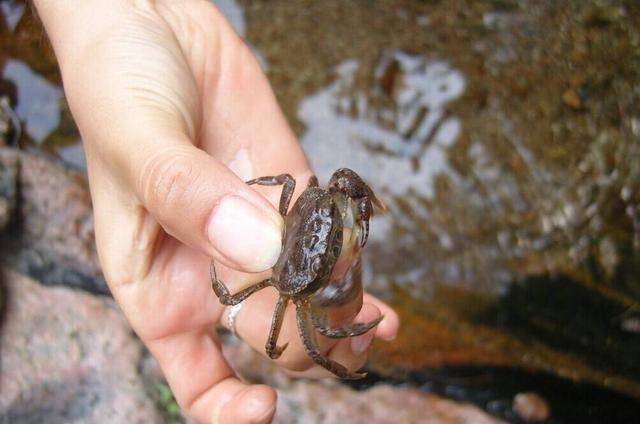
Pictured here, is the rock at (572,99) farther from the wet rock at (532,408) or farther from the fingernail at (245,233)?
the fingernail at (245,233)

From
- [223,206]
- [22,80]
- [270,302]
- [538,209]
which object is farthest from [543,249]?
[22,80]

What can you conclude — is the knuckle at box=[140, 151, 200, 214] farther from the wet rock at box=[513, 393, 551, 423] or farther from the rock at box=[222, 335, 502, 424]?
the wet rock at box=[513, 393, 551, 423]

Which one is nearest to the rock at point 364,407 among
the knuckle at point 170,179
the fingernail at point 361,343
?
the fingernail at point 361,343

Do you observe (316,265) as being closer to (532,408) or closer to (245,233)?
(245,233)

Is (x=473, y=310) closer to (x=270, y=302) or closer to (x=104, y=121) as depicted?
(x=270, y=302)

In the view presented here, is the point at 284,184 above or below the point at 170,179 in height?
below

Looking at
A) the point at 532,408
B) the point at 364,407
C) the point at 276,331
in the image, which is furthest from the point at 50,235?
the point at 532,408
